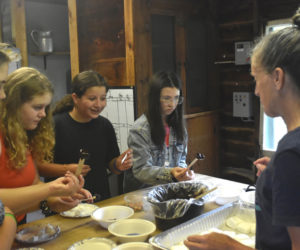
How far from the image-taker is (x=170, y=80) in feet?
7.80

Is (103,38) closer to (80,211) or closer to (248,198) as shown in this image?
(80,211)

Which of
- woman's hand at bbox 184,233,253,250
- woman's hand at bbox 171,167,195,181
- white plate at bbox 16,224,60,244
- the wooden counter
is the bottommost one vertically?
the wooden counter

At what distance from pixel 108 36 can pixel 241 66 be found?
1.88m

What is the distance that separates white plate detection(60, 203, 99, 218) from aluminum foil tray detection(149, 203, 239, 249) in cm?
50

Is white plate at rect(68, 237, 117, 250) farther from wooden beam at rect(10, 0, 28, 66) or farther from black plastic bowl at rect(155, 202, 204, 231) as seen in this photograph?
wooden beam at rect(10, 0, 28, 66)

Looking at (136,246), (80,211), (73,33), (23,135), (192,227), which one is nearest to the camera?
(136,246)

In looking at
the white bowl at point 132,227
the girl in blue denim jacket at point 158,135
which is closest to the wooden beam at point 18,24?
the girl in blue denim jacket at point 158,135

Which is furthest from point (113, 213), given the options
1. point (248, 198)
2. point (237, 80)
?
point (237, 80)

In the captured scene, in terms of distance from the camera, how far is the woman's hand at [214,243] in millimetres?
1014

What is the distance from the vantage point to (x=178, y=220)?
156 centimetres

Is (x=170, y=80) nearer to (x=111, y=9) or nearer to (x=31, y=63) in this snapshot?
(x=111, y=9)

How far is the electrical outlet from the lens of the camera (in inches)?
173

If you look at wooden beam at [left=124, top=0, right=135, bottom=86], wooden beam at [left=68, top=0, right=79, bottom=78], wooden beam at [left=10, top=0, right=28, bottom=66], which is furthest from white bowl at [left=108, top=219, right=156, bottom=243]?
wooden beam at [left=10, top=0, right=28, bottom=66]

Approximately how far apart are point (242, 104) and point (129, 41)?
188cm
